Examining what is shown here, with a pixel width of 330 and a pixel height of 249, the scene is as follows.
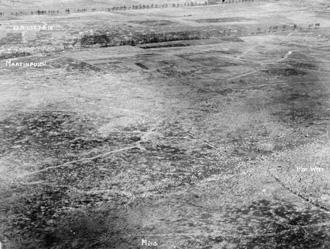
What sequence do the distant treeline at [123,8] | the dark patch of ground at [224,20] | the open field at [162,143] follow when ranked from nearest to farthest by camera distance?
the open field at [162,143] < the dark patch of ground at [224,20] < the distant treeline at [123,8]

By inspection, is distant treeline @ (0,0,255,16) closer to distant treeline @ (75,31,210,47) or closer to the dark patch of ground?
the dark patch of ground

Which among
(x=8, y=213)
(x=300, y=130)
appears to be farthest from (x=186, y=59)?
(x=8, y=213)

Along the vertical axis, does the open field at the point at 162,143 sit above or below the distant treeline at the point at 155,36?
below

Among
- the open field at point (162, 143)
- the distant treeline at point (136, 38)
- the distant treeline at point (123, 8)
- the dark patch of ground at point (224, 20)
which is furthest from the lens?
the distant treeline at point (123, 8)

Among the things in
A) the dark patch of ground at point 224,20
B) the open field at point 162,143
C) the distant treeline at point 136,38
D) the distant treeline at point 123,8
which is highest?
the distant treeline at point 123,8

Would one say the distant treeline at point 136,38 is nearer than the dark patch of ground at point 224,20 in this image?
Yes

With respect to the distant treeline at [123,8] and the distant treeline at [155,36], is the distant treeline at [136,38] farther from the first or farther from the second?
the distant treeline at [123,8]

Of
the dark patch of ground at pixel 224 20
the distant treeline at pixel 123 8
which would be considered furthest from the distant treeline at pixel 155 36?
the distant treeline at pixel 123 8

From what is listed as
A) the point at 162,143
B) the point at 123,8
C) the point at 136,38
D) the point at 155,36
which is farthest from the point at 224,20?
the point at 162,143

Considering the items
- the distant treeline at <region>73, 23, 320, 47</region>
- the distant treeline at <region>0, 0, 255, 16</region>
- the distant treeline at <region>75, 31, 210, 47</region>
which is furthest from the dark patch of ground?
the distant treeline at <region>0, 0, 255, 16</region>
